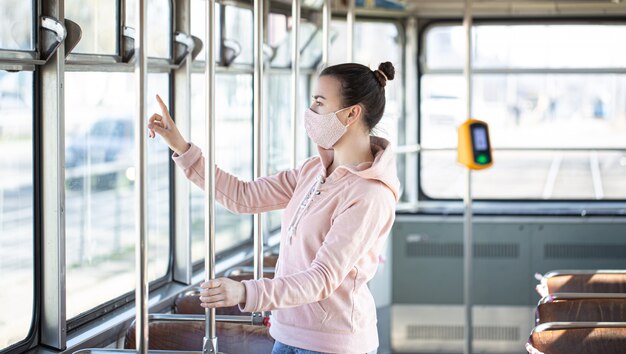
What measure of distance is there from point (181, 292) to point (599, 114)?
391 centimetres

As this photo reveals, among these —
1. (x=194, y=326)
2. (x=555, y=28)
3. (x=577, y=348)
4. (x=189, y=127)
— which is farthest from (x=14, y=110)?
(x=555, y=28)

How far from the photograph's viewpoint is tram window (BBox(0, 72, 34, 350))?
9.84ft

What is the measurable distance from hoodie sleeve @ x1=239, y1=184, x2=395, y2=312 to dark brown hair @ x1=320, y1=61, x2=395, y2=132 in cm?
23

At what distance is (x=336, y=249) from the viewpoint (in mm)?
2279

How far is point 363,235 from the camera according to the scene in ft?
7.64

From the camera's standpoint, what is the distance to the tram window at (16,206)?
3.00 meters

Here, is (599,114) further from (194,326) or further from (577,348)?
(194,326)

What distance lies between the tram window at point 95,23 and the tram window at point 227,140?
0.97 meters

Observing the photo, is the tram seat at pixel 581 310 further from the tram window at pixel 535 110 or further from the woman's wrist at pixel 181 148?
the tram window at pixel 535 110

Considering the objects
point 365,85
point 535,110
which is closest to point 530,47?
point 535,110

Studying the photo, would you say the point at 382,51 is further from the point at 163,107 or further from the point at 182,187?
the point at 163,107

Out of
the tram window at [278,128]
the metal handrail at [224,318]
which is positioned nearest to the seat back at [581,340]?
the metal handrail at [224,318]

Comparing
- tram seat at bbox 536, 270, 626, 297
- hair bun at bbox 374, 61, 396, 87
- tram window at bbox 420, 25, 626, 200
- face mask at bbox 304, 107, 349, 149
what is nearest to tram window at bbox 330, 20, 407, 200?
tram window at bbox 420, 25, 626, 200

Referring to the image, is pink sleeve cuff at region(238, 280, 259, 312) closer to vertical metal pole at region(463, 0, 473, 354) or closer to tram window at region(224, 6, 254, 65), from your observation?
vertical metal pole at region(463, 0, 473, 354)
